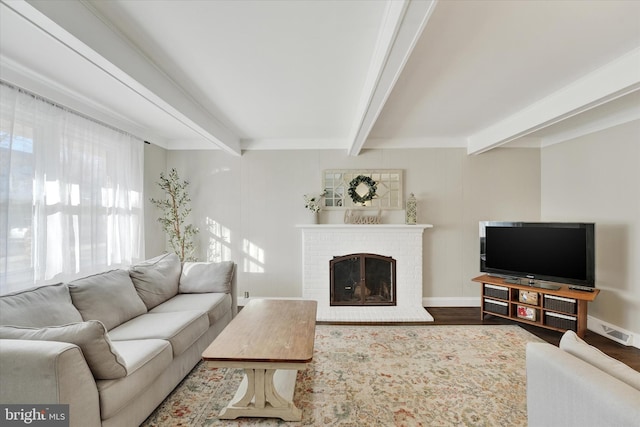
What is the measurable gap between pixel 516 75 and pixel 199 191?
4.05 meters

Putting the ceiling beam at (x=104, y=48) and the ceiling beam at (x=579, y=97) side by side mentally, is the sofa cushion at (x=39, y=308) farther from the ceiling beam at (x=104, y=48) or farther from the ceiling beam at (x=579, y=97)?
the ceiling beam at (x=579, y=97)

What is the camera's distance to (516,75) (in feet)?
7.34

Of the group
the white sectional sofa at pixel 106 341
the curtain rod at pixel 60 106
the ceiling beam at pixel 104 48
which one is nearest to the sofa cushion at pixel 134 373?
the white sectional sofa at pixel 106 341

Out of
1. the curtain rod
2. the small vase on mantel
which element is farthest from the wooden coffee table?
the curtain rod

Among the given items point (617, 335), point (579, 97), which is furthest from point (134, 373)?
point (617, 335)

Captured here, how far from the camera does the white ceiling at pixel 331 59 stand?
150cm

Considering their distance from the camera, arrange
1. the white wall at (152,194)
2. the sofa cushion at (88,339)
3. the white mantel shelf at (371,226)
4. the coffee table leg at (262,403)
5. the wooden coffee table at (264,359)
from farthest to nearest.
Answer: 1. the white mantel shelf at (371,226)
2. the white wall at (152,194)
3. the coffee table leg at (262,403)
4. the wooden coffee table at (264,359)
5. the sofa cushion at (88,339)

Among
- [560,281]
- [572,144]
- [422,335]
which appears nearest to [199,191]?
[422,335]

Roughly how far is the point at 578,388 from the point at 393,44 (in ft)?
5.78

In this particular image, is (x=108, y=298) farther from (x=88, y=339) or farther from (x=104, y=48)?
(x=104, y=48)

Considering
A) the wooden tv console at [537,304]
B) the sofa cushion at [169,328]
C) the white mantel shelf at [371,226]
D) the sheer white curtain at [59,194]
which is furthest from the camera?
the white mantel shelf at [371,226]

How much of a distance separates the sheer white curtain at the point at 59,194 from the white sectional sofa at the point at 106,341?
0.55 m

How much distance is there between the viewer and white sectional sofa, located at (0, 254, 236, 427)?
1311 millimetres

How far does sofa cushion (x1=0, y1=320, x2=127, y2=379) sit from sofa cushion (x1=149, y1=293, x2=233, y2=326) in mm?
1110
